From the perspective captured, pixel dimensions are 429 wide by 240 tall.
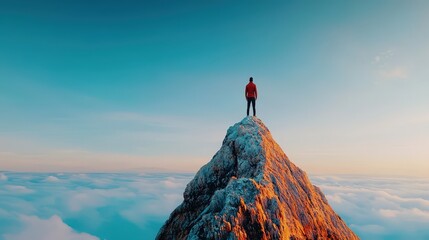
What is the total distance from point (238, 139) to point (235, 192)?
6.12 metres

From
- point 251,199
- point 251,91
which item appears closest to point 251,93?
point 251,91

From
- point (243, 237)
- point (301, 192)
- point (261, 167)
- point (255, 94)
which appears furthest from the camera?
point (255, 94)

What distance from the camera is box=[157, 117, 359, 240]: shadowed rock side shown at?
1072 centimetres

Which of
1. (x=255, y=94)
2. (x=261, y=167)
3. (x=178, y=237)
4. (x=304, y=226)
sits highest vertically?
(x=255, y=94)

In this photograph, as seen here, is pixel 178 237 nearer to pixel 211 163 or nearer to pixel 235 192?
pixel 211 163

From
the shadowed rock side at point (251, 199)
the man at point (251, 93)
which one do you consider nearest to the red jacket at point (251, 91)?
the man at point (251, 93)

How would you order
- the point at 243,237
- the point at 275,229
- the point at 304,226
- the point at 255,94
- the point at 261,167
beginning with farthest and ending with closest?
the point at 255,94, the point at 261,167, the point at 304,226, the point at 275,229, the point at 243,237

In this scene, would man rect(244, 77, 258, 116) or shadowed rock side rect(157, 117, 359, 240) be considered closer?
shadowed rock side rect(157, 117, 359, 240)

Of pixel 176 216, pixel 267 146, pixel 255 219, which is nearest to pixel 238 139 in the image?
pixel 267 146

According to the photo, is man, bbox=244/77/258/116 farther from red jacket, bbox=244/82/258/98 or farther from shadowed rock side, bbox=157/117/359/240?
shadowed rock side, bbox=157/117/359/240

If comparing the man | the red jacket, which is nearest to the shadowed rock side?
the man

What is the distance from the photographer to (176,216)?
17.4m

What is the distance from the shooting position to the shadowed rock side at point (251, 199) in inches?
422

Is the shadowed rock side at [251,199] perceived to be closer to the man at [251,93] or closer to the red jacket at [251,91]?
the man at [251,93]
